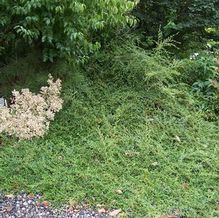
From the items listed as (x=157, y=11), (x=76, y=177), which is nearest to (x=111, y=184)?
(x=76, y=177)

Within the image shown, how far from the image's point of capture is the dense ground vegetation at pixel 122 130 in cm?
343

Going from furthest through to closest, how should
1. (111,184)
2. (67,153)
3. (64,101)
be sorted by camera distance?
(64,101), (67,153), (111,184)

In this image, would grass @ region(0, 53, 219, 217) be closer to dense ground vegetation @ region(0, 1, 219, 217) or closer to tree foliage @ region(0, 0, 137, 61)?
dense ground vegetation @ region(0, 1, 219, 217)

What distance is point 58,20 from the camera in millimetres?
4156

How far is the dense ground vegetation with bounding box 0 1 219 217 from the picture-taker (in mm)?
3428

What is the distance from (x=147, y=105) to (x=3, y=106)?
1500 millimetres

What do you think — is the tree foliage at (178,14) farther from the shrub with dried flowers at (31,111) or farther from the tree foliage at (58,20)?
the shrub with dried flowers at (31,111)

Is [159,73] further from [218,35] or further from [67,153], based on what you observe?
[218,35]

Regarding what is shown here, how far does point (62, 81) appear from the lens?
473 centimetres

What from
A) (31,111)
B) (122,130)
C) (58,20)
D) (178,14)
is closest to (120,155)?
(122,130)

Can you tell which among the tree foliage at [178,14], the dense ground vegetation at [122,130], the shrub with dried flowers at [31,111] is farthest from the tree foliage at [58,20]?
the tree foliage at [178,14]

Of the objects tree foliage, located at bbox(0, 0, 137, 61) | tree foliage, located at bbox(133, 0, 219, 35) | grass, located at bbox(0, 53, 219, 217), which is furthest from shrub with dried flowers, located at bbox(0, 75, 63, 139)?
tree foliage, located at bbox(133, 0, 219, 35)

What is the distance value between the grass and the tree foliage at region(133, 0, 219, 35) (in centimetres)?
172

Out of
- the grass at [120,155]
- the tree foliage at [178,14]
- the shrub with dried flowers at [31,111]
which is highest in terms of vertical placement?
the tree foliage at [178,14]
